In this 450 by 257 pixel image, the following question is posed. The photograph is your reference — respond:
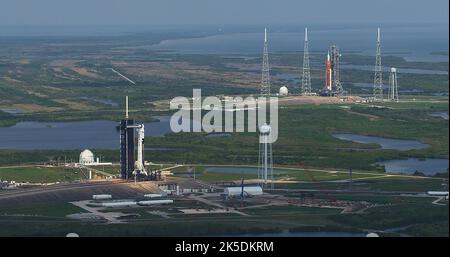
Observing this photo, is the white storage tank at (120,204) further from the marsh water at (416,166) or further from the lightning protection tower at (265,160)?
the marsh water at (416,166)

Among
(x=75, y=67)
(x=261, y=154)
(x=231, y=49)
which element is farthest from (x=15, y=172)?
(x=231, y=49)

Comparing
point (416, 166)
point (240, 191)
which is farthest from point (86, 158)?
point (416, 166)

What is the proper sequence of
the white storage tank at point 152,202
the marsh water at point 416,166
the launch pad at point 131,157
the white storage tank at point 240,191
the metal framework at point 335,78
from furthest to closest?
the metal framework at point 335,78 < the marsh water at point 416,166 < the launch pad at point 131,157 < the white storage tank at point 240,191 < the white storage tank at point 152,202

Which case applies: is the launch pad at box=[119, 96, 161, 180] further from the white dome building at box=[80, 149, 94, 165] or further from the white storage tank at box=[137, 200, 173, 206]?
the white dome building at box=[80, 149, 94, 165]

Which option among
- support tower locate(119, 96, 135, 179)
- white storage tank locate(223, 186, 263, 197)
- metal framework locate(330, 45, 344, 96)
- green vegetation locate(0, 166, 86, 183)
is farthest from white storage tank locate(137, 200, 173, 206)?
metal framework locate(330, 45, 344, 96)

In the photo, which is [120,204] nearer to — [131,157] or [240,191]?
[240,191]

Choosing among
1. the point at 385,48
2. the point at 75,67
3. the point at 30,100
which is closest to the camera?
the point at 30,100

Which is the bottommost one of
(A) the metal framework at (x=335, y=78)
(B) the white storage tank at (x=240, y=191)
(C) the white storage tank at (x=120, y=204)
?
(C) the white storage tank at (x=120, y=204)

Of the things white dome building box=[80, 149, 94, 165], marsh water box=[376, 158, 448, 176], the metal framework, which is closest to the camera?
marsh water box=[376, 158, 448, 176]

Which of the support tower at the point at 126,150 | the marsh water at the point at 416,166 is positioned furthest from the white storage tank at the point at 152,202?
the marsh water at the point at 416,166
